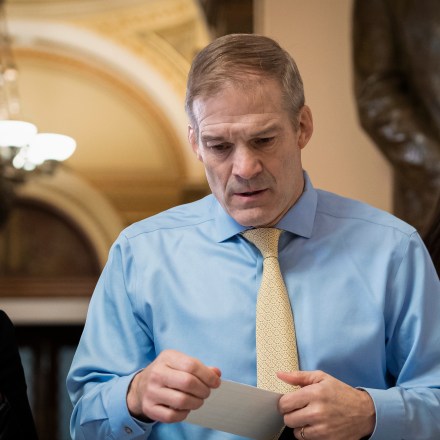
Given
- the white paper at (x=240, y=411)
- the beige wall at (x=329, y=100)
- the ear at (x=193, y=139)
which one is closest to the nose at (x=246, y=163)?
the ear at (x=193, y=139)

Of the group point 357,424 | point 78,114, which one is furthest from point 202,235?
point 78,114

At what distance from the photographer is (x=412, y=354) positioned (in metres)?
1.94

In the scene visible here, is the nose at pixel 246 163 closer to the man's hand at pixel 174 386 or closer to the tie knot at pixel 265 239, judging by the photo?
the tie knot at pixel 265 239

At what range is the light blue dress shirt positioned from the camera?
1.94 metres

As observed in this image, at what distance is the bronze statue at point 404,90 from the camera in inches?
131

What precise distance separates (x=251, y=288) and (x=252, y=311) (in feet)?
0.18

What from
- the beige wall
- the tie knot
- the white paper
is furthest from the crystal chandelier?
the white paper

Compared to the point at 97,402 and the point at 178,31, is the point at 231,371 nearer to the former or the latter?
the point at 97,402

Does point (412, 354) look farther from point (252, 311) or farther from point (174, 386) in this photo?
point (174, 386)

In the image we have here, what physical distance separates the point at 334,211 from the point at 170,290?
1.43 feet

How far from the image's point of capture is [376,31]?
3.56 metres

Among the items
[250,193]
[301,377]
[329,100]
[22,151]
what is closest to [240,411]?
[301,377]

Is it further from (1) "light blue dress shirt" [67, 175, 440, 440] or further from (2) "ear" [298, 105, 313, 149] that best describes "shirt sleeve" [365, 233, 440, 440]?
(2) "ear" [298, 105, 313, 149]

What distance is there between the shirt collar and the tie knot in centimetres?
2
